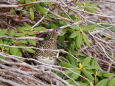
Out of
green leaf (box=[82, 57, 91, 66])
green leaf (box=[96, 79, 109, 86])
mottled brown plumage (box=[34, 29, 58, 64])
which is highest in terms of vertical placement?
mottled brown plumage (box=[34, 29, 58, 64])

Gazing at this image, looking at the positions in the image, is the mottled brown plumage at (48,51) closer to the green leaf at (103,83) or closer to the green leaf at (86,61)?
the green leaf at (86,61)

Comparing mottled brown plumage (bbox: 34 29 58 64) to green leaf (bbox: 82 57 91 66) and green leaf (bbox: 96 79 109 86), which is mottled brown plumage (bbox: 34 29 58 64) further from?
green leaf (bbox: 96 79 109 86)

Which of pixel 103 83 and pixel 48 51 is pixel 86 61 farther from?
pixel 48 51

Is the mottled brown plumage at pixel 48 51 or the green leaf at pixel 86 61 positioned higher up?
the mottled brown plumage at pixel 48 51

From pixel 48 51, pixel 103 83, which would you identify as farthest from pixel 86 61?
pixel 48 51

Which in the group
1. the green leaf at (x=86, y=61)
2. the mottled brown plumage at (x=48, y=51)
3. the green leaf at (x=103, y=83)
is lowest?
the green leaf at (x=103, y=83)

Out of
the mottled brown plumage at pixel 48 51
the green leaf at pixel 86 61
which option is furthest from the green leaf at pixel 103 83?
the mottled brown plumage at pixel 48 51

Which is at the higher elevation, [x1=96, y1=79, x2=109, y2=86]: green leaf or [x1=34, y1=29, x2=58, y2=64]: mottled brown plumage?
[x1=34, y1=29, x2=58, y2=64]: mottled brown plumage

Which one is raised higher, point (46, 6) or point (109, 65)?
point (46, 6)

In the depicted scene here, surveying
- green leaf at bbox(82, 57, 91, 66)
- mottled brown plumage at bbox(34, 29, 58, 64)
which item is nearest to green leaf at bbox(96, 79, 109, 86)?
green leaf at bbox(82, 57, 91, 66)

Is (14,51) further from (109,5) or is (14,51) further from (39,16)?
(109,5)

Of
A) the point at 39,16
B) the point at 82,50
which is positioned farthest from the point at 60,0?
the point at 82,50
